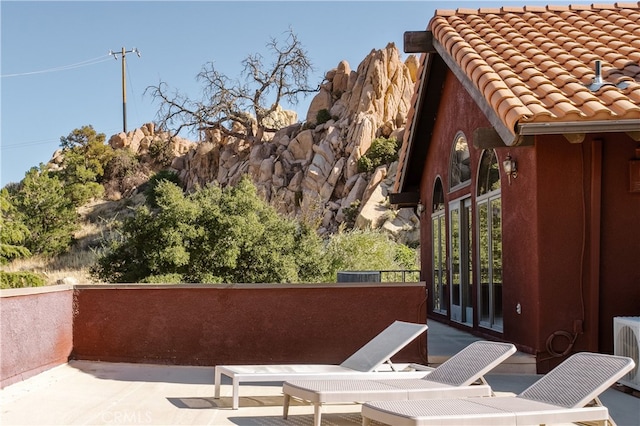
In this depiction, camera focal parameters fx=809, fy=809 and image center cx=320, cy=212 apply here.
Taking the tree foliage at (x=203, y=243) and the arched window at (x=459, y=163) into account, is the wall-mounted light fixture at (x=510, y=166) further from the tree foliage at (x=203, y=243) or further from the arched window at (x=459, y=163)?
the tree foliage at (x=203, y=243)

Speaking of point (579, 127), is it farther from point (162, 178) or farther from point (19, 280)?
point (162, 178)

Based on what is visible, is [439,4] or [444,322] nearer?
[444,322]

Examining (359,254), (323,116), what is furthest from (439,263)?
(323,116)

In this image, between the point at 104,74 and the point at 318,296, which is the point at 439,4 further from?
the point at 104,74

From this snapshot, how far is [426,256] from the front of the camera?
17.5m

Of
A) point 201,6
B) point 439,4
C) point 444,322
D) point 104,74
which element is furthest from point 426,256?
point 104,74

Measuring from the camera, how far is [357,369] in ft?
27.2

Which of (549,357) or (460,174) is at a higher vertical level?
(460,174)

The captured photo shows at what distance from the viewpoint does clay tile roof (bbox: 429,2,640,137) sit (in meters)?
9.02

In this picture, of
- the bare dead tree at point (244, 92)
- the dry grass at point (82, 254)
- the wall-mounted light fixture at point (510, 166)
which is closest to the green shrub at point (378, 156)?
the bare dead tree at point (244, 92)

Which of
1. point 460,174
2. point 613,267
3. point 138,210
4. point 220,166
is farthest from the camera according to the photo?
point 220,166

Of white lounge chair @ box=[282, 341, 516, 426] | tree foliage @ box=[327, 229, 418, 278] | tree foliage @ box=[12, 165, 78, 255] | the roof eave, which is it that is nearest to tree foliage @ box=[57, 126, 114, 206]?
tree foliage @ box=[12, 165, 78, 255]

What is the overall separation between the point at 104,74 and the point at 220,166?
1460cm

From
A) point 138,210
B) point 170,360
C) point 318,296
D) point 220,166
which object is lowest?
point 170,360
